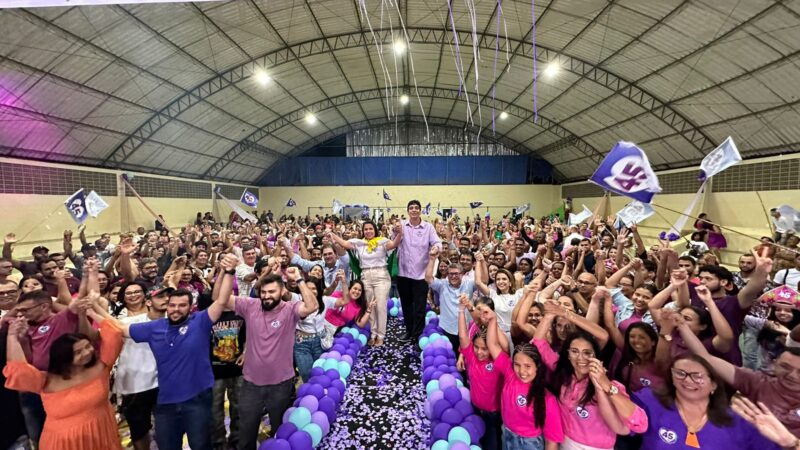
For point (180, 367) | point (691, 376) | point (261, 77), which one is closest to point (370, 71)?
Result: point (261, 77)

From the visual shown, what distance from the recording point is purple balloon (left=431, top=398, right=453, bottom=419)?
12.3 ft

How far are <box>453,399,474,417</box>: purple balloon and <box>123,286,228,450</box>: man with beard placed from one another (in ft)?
7.24

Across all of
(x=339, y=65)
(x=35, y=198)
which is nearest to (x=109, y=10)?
(x=35, y=198)

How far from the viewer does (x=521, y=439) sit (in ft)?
8.82

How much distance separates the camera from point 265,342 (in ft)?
10.3

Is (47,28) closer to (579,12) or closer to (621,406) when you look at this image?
(621,406)

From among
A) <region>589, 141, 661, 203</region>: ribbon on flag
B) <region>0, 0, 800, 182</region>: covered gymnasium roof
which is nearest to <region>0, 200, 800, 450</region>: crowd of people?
<region>589, 141, 661, 203</region>: ribbon on flag

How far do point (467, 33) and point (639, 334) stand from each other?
14.5 metres

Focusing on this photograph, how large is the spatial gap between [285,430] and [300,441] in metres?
0.17

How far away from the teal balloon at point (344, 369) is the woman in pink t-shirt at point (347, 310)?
280mm

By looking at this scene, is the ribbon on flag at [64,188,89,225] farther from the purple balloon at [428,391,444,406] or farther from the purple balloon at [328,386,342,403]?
the purple balloon at [428,391,444,406]

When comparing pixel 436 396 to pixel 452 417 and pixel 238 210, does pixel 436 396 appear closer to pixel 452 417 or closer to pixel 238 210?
pixel 452 417

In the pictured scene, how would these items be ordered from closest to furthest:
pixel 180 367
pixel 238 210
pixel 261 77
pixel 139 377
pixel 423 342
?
pixel 180 367 < pixel 139 377 < pixel 423 342 < pixel 261 77 < pixel 238 210

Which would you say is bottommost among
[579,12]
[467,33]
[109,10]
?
[109,10]
